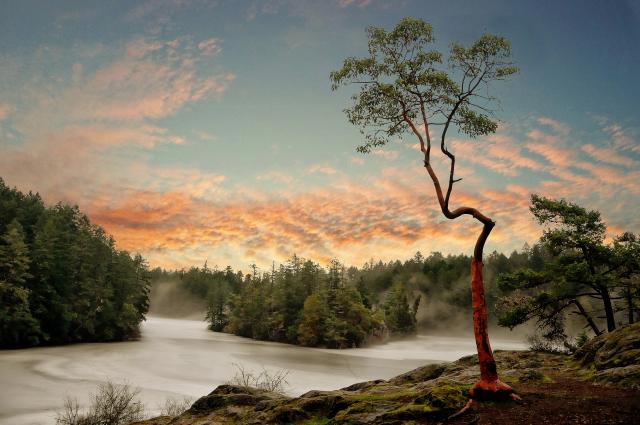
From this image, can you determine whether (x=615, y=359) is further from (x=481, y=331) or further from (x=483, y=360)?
(x=483, y=360)

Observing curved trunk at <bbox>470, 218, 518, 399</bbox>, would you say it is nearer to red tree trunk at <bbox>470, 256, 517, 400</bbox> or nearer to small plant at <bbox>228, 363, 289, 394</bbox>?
red tree trunk at <bbox>470, 256, 517, 400</bbox>

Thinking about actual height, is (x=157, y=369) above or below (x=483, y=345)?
below

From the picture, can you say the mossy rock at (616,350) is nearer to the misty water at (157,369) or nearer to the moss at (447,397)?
the moss at (447,397)

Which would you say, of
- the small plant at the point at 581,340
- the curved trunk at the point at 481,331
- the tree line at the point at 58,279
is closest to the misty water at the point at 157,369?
the tree line at the point at 58,279

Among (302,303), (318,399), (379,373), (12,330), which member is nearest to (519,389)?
(318,399)

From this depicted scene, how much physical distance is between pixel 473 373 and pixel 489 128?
10.3 m

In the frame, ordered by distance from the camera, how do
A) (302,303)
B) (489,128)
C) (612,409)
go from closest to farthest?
(612,409), (489,128), (302,303)

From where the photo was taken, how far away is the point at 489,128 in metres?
15.8

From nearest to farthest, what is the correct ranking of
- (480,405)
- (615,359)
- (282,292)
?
1. (480,405)
2. (615,359)
3. (282,292)

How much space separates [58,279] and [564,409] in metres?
76.2

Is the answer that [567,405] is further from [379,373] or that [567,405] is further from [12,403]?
[379,373]

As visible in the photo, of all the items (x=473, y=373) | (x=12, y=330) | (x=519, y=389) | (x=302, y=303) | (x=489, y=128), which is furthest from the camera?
(x=302, y=303)

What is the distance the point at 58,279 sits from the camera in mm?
68188

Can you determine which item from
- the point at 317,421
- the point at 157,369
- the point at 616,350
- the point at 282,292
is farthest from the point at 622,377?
the point at 282,292
